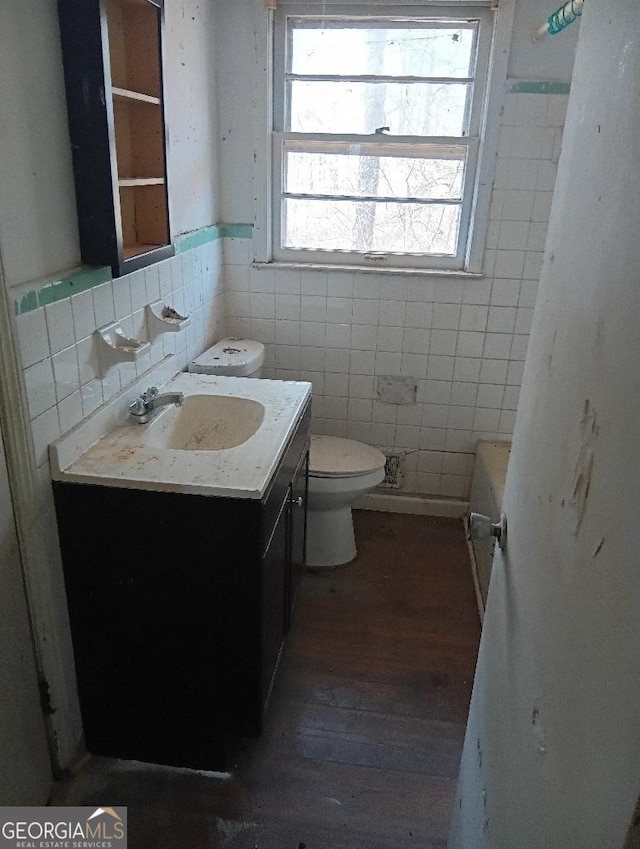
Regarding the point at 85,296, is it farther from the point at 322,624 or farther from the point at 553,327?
the point at 322,624

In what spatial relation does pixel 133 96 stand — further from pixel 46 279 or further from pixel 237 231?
pixel 237 231

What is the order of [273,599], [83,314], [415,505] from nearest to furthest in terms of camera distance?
[83,314], [273,599], [415,505]

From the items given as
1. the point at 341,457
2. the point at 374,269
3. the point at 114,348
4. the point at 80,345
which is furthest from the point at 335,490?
the point at 80,345

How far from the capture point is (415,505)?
297 cm

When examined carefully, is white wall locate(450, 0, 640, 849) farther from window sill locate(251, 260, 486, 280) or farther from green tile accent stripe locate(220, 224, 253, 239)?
green tile accent stripe locate(220, 224, 253, 239)

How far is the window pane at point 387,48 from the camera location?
239 cm

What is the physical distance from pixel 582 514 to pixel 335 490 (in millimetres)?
1728

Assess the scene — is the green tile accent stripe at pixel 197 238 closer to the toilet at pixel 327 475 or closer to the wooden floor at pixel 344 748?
the toilet at pixel 327 475

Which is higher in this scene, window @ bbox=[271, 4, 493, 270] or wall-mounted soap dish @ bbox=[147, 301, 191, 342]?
window @ bbox=[271, 4, 493, 270]

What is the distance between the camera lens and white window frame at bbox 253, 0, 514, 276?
7.59ft

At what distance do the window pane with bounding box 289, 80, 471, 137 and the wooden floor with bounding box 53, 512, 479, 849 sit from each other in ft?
6.14

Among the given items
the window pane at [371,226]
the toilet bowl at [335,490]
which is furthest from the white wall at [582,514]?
the window pane at [371,226]

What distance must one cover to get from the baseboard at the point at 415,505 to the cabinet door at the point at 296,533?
83 centimetres

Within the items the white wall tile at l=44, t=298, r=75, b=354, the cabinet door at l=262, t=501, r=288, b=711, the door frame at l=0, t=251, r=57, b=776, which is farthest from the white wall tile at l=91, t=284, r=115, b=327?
the cabinet door at l=262, t=501, r=288, b=711
